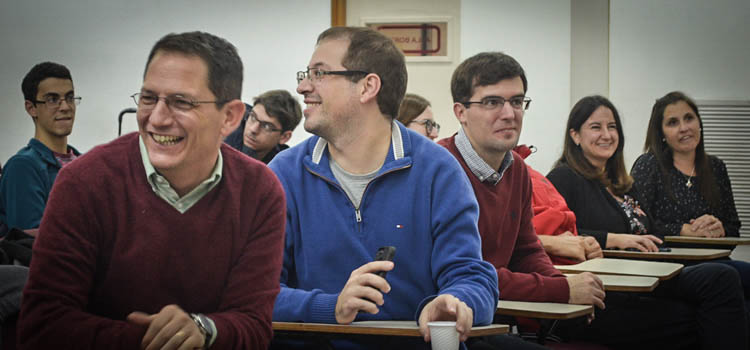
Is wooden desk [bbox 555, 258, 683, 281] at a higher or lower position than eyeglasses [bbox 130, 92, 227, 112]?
lower

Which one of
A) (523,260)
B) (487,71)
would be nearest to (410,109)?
(487,71)

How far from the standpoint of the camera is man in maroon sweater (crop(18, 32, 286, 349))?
115 centimetres

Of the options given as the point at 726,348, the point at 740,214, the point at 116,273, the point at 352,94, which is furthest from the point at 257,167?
the point at 740,214

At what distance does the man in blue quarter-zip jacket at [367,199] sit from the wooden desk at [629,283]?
0.72 metres

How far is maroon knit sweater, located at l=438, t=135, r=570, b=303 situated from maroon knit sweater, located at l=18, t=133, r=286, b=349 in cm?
95

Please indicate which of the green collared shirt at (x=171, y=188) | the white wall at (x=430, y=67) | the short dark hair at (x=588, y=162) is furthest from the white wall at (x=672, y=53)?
the green collared shirt at (x=171, y=188)

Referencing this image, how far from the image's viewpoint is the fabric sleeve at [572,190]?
127 inches

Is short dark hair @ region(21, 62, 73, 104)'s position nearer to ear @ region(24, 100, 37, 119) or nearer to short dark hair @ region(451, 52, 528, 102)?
ear @ region(24, 100, 37, 119)

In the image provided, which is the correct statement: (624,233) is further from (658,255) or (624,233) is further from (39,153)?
(39,153)

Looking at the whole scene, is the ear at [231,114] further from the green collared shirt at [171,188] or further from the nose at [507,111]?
the nose at [507,111]

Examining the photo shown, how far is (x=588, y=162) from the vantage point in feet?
11.3

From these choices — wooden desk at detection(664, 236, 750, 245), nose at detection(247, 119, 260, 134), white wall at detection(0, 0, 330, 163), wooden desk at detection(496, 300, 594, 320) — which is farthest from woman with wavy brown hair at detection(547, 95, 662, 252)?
white wall at detection(0, 0, 330, 163)

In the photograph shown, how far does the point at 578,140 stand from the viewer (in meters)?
3.48

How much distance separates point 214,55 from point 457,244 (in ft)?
2.45
